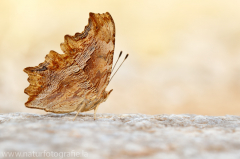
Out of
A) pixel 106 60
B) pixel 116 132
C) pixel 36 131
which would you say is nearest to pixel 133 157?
pixel 116 132

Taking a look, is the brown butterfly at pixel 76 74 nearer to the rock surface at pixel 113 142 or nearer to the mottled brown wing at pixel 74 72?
the mottled brown wing at pixel 74 72

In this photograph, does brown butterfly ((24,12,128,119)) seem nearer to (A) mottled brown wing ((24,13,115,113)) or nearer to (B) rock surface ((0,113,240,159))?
(A) mottled brown wing ((24,13,115,113))

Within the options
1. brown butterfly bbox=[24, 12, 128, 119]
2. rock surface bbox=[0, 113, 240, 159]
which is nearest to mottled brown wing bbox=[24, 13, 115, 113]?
brown butterfly bbox=[24, 12, 128, 119]

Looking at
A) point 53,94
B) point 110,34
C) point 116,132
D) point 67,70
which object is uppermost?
point 110,34

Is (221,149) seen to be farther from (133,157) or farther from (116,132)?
(116,132)

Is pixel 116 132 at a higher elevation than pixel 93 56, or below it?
below

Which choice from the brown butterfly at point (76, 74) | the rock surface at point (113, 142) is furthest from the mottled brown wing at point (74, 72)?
the rock surface at point (113, 142)

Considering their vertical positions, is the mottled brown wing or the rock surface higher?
the mottled brown wing

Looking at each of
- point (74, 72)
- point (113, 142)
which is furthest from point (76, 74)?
point (113, 142)
